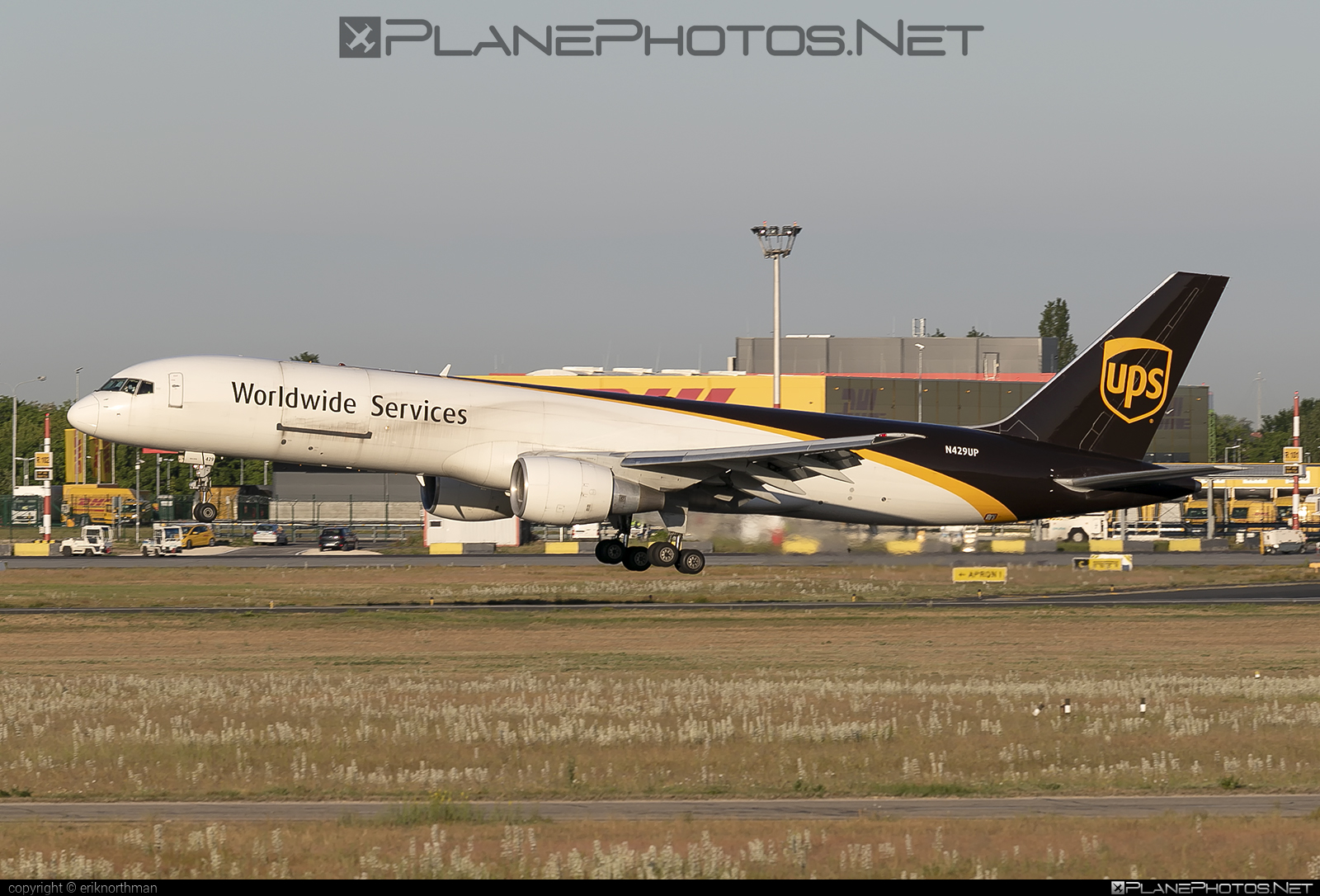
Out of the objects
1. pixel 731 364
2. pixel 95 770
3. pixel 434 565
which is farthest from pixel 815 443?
pixel 731 364

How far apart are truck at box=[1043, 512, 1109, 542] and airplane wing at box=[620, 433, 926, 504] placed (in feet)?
157

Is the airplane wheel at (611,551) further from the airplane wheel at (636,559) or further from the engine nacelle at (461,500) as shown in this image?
the engine nacelle at (461,500)

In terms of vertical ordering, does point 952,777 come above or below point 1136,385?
below

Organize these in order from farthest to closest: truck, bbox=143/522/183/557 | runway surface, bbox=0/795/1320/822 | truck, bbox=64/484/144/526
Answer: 1. truck, bbox=64/484/144/526
2. truck, bbox=143/522/183/557
3. runway surface, bbox=0/795/1320/822

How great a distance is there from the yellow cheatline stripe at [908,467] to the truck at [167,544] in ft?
161

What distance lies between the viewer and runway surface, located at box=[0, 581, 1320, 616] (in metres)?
45.0

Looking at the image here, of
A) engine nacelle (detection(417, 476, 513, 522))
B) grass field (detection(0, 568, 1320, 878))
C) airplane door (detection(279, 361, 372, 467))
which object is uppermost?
airplane door (detection(279, 361, 372, 467))

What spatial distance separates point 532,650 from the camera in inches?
1358

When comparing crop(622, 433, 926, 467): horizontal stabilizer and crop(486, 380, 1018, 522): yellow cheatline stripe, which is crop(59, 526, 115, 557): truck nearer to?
crop(486, 380, 1018, 522): yellow cheatline stripe

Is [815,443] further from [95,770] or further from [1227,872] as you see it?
[1227,872]

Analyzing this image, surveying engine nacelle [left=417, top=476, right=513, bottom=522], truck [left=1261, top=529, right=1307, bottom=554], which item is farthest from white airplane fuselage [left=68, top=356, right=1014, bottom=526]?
truck [left=1261, top=529, right=1307, bottom=554]

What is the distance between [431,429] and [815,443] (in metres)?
10.2
